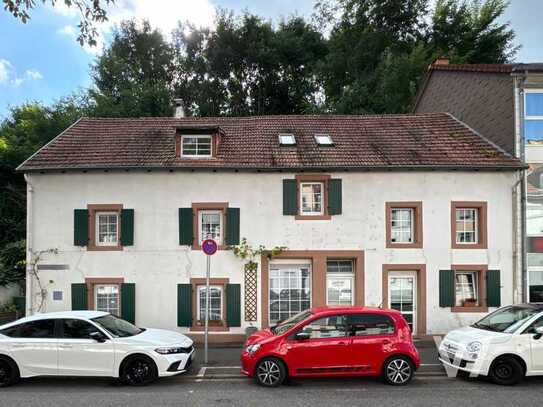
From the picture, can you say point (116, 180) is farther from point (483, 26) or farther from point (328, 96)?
point (483, 26)

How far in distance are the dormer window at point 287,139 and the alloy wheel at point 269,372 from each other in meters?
7.82

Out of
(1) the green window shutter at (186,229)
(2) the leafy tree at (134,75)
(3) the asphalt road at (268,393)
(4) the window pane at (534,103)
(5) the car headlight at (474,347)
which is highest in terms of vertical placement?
(2) the leafy tree at (134,75)

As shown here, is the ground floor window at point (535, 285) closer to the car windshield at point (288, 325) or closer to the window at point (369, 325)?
the window at point (369, 325)

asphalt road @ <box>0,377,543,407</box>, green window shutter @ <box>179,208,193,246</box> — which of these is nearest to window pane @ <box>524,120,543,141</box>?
asphalt road @ <box>0,377,543,407</box>

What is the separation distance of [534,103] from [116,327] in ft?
44.9

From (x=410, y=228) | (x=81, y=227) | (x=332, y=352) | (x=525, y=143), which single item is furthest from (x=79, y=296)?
(x=525, y=143)

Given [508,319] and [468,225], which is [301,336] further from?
[468,225]

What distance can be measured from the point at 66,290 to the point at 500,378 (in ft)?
38.5

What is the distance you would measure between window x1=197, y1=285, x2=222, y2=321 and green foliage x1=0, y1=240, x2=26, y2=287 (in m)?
7.29

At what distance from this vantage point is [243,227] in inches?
511

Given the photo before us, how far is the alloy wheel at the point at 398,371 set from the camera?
28.6 feet

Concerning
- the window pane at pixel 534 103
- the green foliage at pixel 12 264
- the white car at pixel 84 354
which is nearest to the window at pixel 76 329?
the white car at pixel 84 354

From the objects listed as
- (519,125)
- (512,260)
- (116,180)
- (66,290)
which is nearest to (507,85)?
(519,125)

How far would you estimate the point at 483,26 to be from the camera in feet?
93.2
